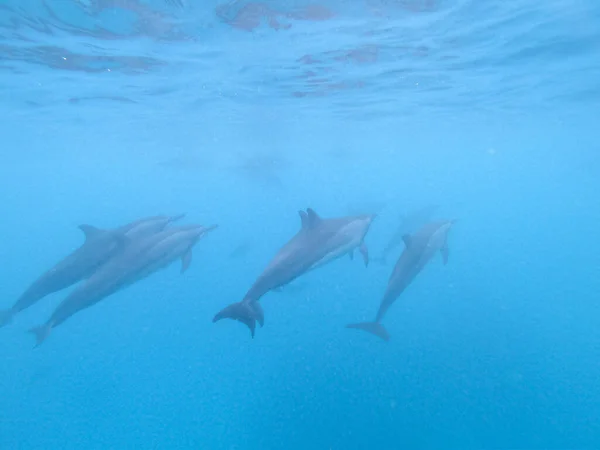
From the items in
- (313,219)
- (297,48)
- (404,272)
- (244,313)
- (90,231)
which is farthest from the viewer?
(297,48)

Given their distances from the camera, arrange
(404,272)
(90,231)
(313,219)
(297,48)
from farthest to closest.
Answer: (297,48)
(404,272)
(90,231)
(313,219)

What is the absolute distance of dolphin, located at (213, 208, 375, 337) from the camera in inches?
274

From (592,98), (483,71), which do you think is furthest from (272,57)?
(592,98)

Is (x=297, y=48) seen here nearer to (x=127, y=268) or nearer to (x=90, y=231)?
(x=90, y=231)

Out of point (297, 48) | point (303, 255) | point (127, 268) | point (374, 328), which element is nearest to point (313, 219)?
point (303, 255)

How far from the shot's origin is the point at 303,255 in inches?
296

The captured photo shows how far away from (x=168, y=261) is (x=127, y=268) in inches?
44.5

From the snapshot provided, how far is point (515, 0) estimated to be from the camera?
11086mm

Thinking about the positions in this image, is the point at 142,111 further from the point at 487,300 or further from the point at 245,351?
Answer: the point at 487,300

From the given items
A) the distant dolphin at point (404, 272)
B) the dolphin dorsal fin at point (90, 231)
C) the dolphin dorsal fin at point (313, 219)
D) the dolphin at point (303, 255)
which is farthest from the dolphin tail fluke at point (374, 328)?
the dolphin dorsal fin at point (90, 231)

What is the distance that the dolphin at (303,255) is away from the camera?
6965 millimetres

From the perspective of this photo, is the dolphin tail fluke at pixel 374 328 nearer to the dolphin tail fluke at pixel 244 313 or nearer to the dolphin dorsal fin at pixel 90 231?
the dolphin tail fluke at pixel 244 313

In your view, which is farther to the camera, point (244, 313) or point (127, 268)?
point (127, 268)

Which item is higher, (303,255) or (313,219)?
(313,219)
